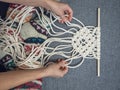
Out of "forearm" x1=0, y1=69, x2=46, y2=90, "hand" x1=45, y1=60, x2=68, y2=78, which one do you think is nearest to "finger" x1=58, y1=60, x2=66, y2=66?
"hand" x1=45, y1=60, x2=68, y2=78

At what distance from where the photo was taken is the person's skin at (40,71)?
3.20 ft

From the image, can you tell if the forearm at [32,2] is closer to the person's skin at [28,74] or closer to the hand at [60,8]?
the hand at [60,8]

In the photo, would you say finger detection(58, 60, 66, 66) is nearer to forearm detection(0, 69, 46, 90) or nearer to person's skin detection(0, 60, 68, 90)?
person's skin detection(0, 60, 68, 90)

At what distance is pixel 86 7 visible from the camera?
1.24m

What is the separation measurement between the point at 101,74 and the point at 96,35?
7.9 inches

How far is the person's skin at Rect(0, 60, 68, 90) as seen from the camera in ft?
3.18

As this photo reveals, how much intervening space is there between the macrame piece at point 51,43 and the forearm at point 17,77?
8 centimetres

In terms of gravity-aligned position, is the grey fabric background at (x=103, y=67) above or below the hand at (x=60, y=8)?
below

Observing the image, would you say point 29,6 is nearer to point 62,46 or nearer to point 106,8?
point 62,46

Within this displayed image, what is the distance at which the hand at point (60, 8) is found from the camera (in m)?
1.11

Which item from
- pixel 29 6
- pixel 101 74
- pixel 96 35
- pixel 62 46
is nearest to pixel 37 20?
pixel 29 6

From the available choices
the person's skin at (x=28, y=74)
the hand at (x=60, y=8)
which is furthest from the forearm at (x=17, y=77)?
the hand at (x=60, y=8)

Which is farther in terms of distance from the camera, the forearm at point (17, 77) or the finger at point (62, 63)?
the finger at point (62, 63)

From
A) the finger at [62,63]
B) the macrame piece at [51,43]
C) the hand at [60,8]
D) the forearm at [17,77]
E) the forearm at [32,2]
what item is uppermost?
the forearm at [32,2]
